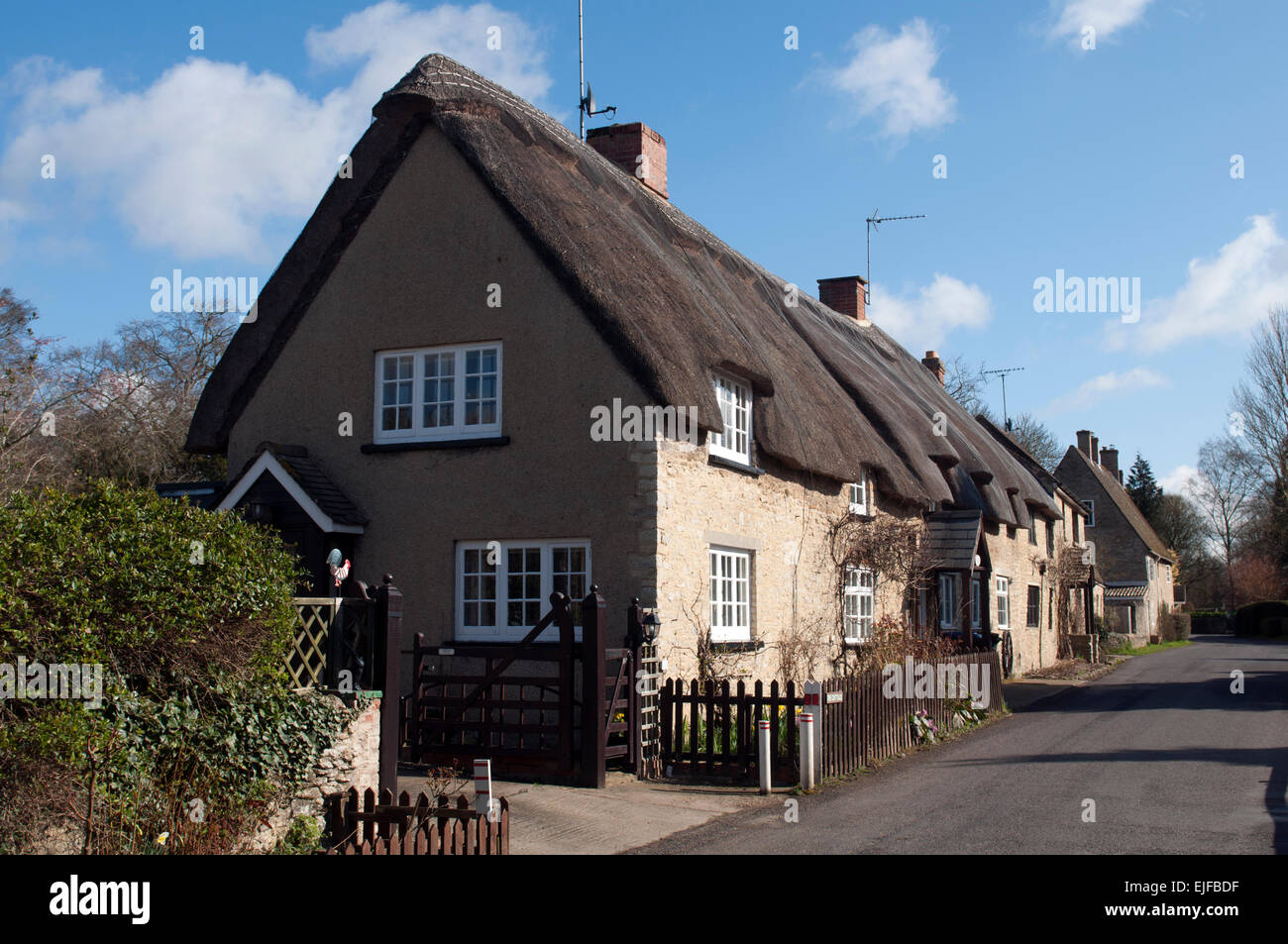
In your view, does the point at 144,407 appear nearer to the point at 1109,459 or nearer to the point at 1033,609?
the point at 1033,609

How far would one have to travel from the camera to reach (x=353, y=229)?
47.0 feet

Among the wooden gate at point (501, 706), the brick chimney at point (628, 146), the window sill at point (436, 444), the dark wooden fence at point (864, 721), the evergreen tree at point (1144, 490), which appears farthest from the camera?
the evergreen tree at point (1144, 490)

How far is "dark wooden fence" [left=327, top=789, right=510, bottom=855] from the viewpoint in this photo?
6.45 m

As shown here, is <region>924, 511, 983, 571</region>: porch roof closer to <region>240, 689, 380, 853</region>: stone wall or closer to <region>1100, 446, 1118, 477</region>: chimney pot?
<region>240, 689, 380, 853</region>: stone wall

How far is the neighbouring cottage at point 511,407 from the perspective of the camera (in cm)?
1259

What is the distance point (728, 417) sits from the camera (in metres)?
14.4

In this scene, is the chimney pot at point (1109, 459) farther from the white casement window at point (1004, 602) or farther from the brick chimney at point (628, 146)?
the brick chimney at point (628, 146)

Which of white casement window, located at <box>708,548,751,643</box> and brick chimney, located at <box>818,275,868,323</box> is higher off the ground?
brick chimney, located at <box>818,275,868,323</box>

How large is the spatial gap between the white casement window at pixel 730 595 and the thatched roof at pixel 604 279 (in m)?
1.64

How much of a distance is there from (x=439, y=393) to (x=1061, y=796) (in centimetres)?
832

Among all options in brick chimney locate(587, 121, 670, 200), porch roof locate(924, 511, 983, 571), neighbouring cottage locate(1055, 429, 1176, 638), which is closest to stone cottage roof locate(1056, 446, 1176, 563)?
neighbouring cottage locate(1055, 429, 1176, 638)

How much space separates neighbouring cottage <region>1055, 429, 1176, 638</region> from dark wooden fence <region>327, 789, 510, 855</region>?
4773 centimetres

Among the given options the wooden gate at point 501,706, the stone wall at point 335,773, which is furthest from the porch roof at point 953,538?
the stone wall at point 335,773
